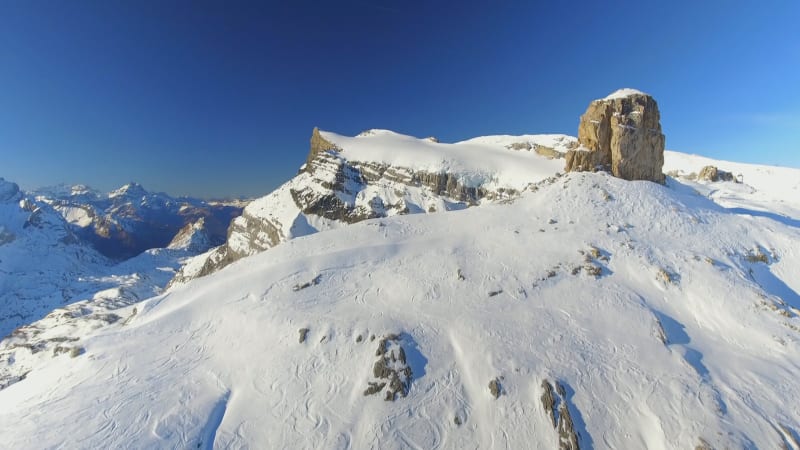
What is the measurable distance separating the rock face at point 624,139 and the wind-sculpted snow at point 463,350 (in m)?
12.2

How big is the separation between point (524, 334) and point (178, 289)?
89.0ft

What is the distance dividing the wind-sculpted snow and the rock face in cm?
1219

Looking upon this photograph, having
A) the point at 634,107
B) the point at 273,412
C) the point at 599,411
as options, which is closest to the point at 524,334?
the point at 599,411

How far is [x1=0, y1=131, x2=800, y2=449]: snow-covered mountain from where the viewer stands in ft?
49.9

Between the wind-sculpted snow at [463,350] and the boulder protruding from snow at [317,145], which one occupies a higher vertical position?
the boulder protruding from snow at [317,145]

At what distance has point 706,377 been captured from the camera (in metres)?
16.8

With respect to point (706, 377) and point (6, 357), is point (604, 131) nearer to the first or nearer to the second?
point (706, 377)

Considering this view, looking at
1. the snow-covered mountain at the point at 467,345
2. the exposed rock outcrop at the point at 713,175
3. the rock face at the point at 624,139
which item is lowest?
the snow-covered mountain at the point at 467,345

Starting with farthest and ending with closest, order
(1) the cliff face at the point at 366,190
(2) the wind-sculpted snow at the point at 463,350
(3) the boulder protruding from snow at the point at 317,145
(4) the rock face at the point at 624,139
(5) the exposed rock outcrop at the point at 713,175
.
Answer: (3) the boulder protruding from snow at the point at 317,145
(1) the cliff face at the point at 366,190
(5) the exposed rock outcrop at the point at 713,175
(4) the rock face at the point at 624,139
(2) the wind-sculpted snow at the point at 463,350

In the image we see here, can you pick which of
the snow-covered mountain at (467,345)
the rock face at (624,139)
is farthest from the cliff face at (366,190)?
the snow-covered mountain at (467,345)

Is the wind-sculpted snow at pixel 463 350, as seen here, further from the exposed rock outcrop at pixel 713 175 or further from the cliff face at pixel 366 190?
the exposed rock outcrop at pixel 713 175

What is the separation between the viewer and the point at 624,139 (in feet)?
129

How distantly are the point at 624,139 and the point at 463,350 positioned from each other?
35762 millimetres

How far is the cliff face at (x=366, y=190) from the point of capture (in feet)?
286
